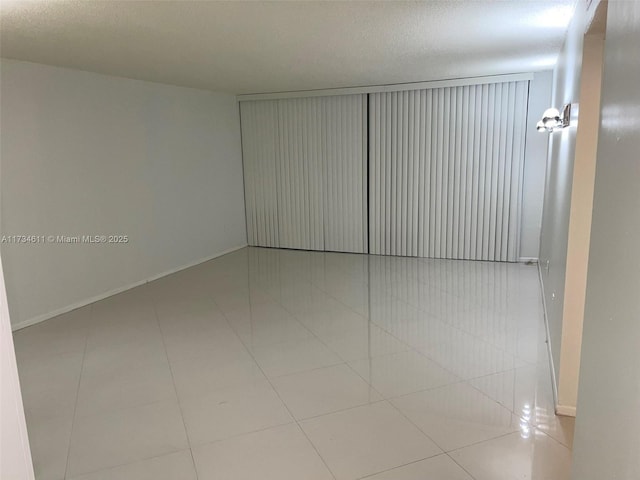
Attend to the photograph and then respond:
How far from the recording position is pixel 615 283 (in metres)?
1.30

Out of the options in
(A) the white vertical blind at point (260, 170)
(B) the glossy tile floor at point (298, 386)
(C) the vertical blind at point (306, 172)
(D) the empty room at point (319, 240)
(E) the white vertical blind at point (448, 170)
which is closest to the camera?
(D) the empty room at point (319, 240)

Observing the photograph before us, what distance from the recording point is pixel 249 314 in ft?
15.9

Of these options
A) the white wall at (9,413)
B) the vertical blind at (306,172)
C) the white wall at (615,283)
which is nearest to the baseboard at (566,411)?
the white wall at (615,283)

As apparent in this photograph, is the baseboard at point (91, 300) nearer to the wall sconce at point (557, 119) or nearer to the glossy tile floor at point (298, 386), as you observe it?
the glossy tile floor at point (298, 386)

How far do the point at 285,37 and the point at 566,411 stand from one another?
347 centimetres

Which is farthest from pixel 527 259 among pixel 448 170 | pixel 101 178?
pixel 101 178

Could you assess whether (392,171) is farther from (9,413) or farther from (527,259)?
(9,413)

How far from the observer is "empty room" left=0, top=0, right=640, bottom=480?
238 cm

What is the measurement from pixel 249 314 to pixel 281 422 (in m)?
2.09

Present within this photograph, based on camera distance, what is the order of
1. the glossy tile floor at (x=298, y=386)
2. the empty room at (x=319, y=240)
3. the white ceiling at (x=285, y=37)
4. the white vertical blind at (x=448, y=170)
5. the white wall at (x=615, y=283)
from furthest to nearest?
the white vertical blind at (x=448, y=170)
the white ceiling at (x=285, y=37)
the glossy tile floor at (x=298, y=386)
the empty room at (x=319, y=240)
the white wall at (x=615, y=283)

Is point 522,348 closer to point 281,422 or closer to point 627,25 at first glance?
point 281,422

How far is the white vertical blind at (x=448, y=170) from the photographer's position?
6.55m

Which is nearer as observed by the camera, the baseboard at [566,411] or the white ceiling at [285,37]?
the baseboard at [566,411]

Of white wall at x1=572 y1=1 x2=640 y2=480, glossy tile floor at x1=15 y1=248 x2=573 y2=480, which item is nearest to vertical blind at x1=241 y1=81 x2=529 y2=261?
glossy tile floor at x1=15 y1=248 x2=573 y2=480
